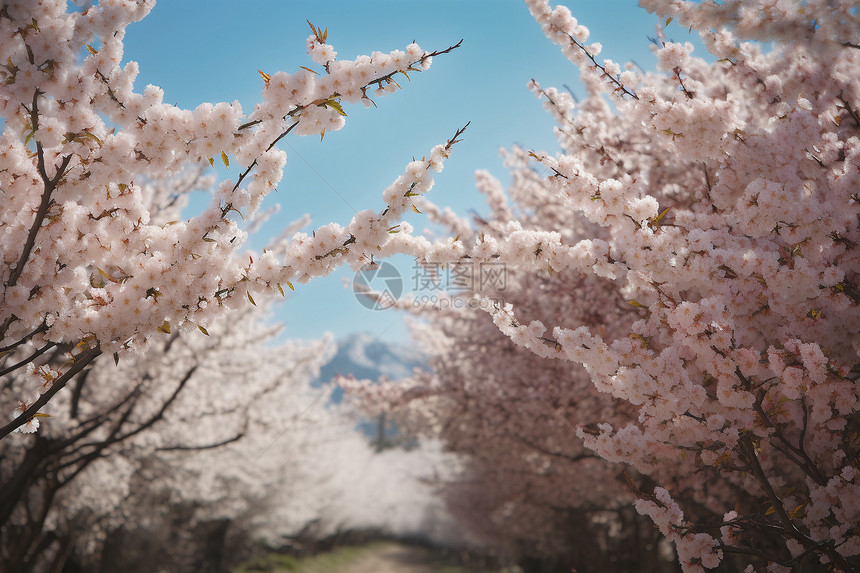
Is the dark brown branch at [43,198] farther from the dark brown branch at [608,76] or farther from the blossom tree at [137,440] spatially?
the dark brown branch at [608,76]

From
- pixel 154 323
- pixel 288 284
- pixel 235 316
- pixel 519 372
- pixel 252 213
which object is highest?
pixel 235 316

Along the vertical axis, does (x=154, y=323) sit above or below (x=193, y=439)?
below

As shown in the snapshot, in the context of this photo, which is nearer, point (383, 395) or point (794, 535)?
point (794, 535)

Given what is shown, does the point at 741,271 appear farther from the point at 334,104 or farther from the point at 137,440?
the point at 137,440

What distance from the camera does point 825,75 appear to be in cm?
354

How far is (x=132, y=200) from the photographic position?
9.46 feet

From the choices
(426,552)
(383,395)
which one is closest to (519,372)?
(383,395)

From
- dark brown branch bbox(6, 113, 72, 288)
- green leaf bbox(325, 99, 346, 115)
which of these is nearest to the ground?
dark brown branch bbox(6, 113, 72, 288)

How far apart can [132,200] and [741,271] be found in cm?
367

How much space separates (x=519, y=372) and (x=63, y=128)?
6750 millimetres

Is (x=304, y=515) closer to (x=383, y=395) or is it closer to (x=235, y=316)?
(x=383, y=395)

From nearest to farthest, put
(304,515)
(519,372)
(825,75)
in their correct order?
1. (825,75)
2. (519,372)
3. (304,515)

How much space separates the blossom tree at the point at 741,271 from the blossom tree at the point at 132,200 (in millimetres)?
948

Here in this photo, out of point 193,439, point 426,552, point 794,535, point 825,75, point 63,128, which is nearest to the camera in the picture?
point 63,128
